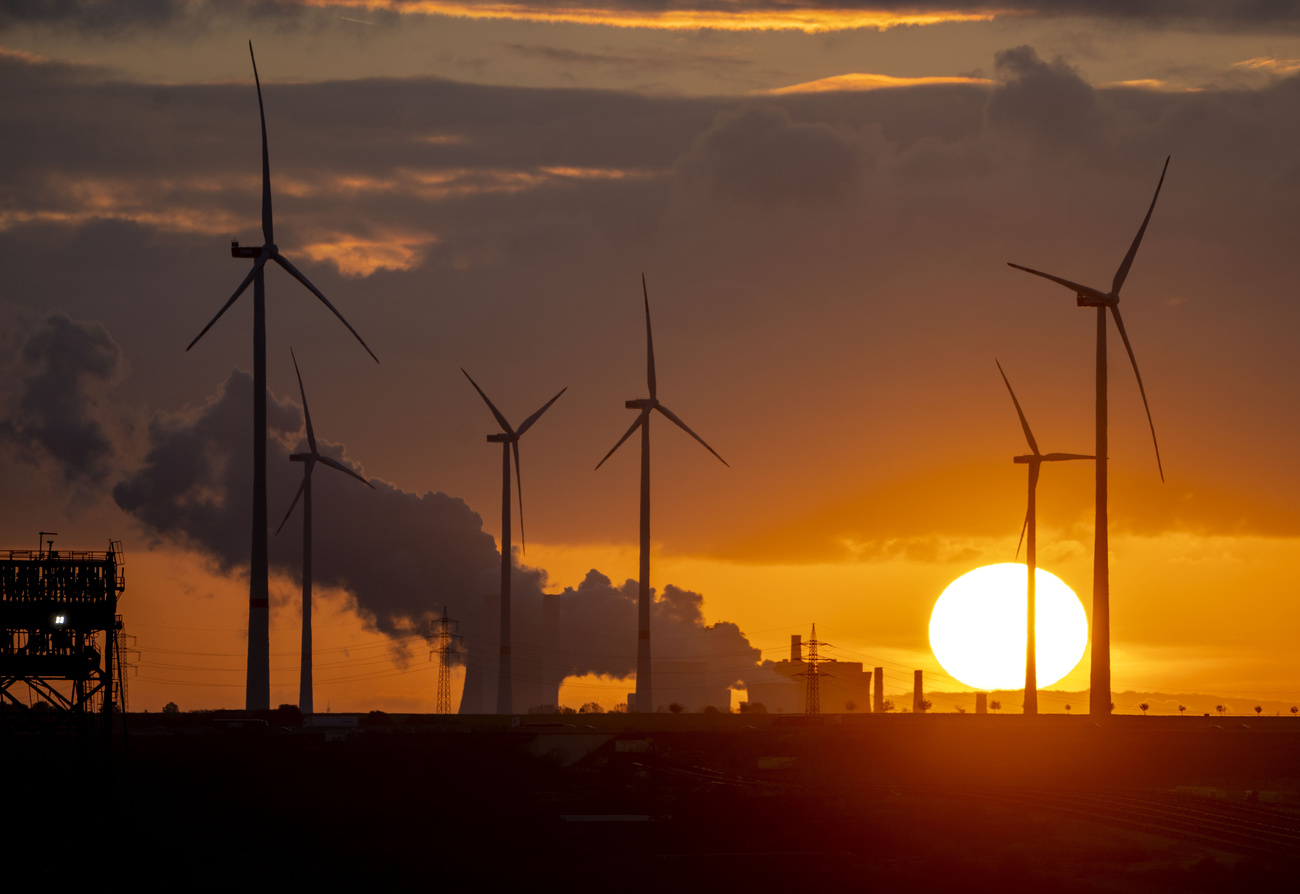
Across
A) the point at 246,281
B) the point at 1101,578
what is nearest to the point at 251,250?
the point at 246,281

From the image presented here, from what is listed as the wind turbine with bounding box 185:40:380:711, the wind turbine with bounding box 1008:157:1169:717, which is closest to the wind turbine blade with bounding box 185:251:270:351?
the wind turbine with bounding box 185:40:380:711

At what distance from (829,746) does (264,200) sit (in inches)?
2638

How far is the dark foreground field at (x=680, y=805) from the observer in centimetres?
8425

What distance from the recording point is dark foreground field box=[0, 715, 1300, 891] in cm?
8425

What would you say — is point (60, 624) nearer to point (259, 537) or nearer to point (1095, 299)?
point (259, 537)

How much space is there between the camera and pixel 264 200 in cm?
13850

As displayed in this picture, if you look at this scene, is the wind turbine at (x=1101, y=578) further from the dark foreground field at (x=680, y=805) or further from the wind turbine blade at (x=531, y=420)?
the wind turbine blade at (x=531, y=420)

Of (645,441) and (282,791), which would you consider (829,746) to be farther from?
(645,441)

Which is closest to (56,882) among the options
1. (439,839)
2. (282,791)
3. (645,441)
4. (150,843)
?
(150,843)

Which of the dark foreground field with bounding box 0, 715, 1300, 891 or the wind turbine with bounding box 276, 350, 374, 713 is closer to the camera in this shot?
the dark foreground field with bounding box 0, 715, 1300, 891

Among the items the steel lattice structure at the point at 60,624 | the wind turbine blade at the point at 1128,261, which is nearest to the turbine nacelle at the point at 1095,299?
the wind turbine blade at the point at 1128,261

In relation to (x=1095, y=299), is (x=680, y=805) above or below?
below

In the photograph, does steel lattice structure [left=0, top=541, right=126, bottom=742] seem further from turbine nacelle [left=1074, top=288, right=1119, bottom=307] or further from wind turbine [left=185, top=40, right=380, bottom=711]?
turbine nacelle [left=1074, top=288, right=1119, bottom=307]

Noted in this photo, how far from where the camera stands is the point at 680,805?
104 metres
